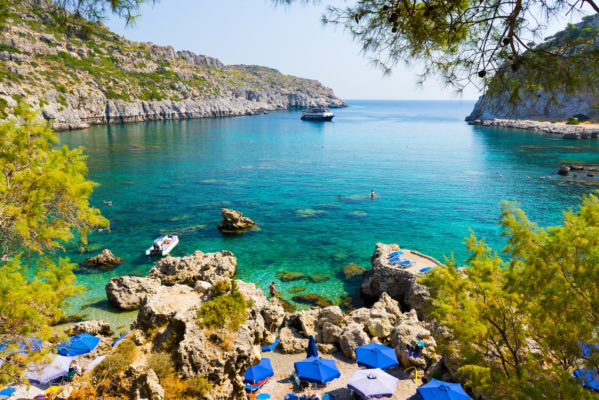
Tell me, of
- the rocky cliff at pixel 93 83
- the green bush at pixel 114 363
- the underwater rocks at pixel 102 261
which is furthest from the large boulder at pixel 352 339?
the rocky cliff at pixel 93 83

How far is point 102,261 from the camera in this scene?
30.7 m

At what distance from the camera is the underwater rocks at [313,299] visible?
84.7 feet

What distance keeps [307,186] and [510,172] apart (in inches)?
1587

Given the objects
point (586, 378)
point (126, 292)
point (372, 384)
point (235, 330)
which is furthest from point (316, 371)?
point (126, 292)

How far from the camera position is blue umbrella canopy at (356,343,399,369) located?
17172mm

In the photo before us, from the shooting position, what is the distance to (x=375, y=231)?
3906cm

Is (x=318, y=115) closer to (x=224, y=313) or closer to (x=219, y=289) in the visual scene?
(x=219, y=289)

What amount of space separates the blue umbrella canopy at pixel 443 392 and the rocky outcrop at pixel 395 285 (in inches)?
357

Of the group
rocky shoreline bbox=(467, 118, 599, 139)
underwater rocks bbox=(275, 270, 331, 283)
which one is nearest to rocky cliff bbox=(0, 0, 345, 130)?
underwater rocks bbox=(275, 270, 331, 283)

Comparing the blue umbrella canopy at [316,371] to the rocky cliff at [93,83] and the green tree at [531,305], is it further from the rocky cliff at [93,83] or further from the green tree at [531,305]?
the rocky cliff at [93,83]

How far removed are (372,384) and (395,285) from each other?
1133 centimetres

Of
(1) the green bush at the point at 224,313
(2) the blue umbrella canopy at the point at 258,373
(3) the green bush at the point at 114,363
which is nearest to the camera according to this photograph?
(3) the green bush at the point at 114,363

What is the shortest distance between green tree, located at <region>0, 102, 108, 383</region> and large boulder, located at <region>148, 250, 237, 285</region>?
16109 millimetres

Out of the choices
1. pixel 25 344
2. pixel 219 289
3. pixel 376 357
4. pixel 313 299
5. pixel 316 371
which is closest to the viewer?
pixel 25 344
